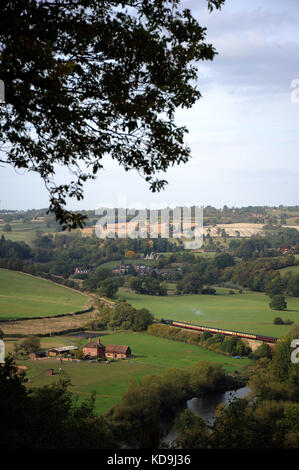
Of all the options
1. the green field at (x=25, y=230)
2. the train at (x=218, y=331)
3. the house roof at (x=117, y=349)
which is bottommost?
the house roof at (x=117, y=349)

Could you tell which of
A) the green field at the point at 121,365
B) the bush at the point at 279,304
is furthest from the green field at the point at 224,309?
the green field at the point at 121,365

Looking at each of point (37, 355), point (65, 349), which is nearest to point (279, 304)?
point (65, 349)

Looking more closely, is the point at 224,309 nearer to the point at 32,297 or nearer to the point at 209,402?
the point at 32,297

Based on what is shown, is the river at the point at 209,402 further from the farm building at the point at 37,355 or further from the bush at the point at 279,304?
the bush at the point at 279,304

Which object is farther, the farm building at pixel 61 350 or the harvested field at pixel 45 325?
the harvested field at pixel 45 325

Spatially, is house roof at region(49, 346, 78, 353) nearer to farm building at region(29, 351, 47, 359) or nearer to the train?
farm building at region(29, 351, 47, 359)

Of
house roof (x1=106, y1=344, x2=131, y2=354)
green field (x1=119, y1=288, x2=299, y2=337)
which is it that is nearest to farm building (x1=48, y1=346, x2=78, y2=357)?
house roof (x1=106, y1=344, x2=131, y2=354)
